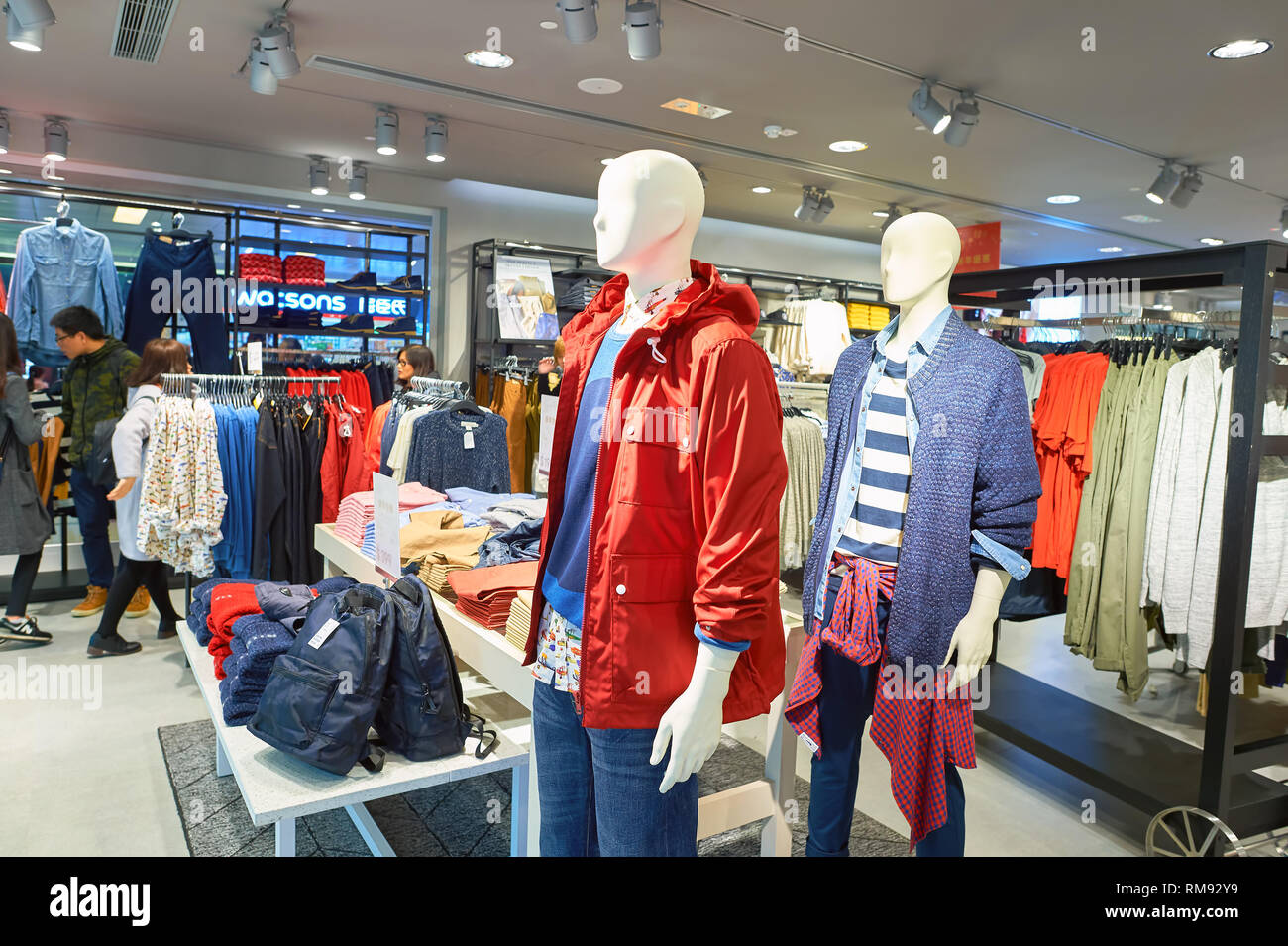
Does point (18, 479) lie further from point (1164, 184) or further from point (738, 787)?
point (1164, 184)

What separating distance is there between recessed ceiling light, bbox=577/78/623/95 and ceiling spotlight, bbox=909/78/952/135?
1516mm

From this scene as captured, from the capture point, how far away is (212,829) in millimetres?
2723

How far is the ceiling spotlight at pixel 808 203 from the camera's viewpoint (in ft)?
22.9

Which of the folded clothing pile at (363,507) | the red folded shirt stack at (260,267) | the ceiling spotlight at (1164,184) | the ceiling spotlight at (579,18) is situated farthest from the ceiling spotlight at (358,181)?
the ceiling spotlight at (1164,184)

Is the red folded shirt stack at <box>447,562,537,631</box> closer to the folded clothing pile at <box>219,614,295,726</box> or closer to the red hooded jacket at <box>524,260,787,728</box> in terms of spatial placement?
the folded clothing pile at <box>219,614,295,726</box>

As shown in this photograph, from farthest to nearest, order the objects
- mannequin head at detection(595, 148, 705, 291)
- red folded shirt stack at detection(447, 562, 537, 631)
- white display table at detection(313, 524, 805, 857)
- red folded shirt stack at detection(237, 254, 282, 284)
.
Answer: red folded shirt stack at detection(237, 254, 282, 284) < red folded shirt stack at detection(447, 562, 537, 631) < white display table at detection(313, 524, 805, 857) < mannequin head at detection(595, 148, 705, 291)

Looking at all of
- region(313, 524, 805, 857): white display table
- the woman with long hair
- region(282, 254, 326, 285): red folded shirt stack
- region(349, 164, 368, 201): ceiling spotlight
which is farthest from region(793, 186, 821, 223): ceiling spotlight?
region(313, 524, 805, 857): white display table

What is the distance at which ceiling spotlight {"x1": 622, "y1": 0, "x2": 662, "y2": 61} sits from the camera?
3447 millimetres

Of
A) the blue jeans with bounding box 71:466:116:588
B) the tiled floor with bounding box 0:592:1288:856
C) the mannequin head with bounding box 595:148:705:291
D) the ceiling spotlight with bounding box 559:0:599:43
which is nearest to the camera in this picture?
the mannequin head with bounding box 595:148:705:291

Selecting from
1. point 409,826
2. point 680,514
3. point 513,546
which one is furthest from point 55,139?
point 680,514

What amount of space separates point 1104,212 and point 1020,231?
1103 millimetres

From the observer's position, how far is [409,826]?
283 centimetres
